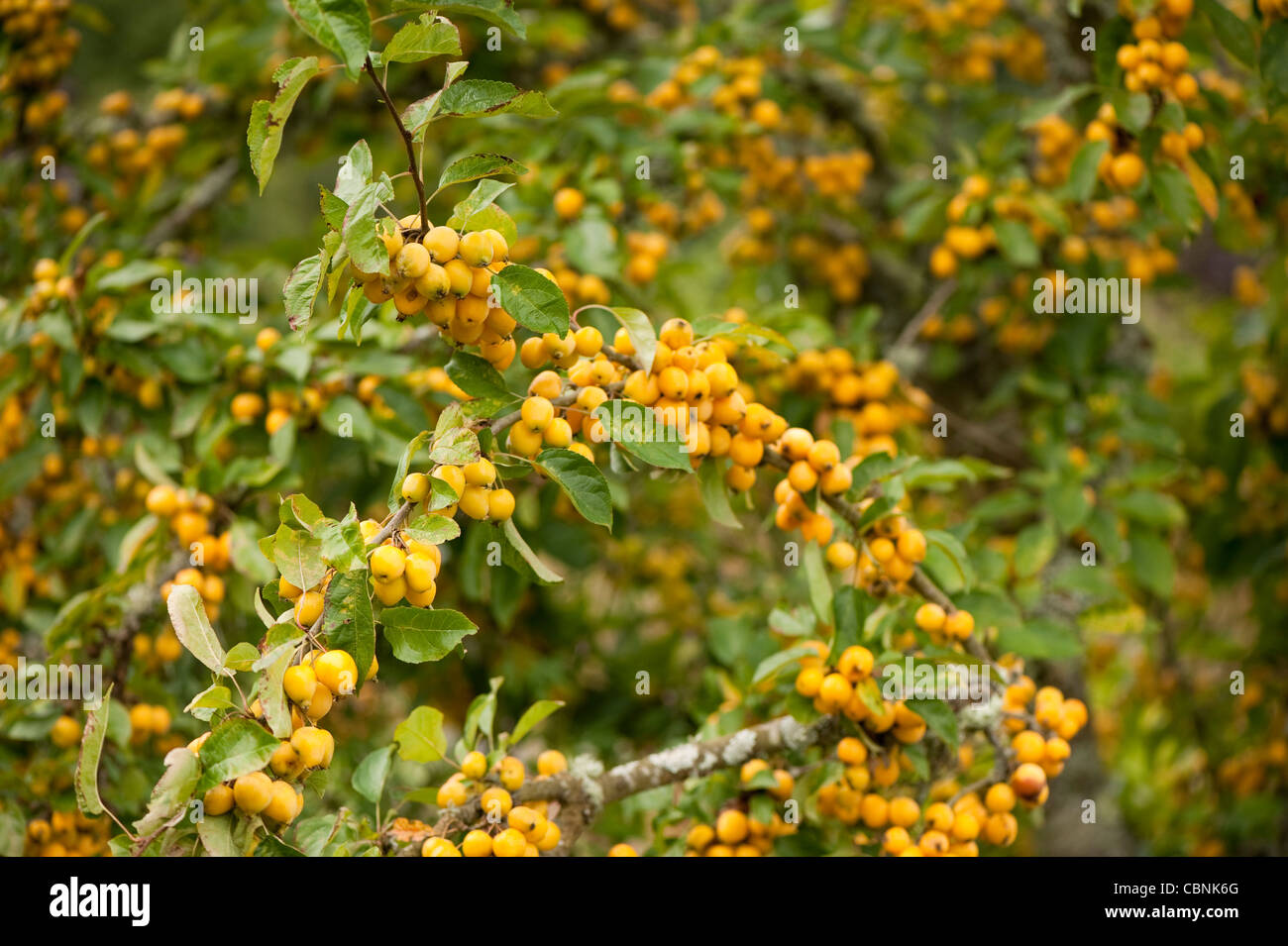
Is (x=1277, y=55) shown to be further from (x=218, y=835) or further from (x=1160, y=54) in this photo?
(x=218, y=835)

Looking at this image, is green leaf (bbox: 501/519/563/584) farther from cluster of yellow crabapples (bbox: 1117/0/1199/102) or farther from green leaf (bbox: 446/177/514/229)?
cluster of yellow crabapples (bbox: 1117/0/1199/102)

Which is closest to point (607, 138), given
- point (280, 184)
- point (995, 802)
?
point (995, 802)

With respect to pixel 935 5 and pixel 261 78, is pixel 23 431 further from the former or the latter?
pixel 935 5

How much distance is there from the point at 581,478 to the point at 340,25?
0.56 metres

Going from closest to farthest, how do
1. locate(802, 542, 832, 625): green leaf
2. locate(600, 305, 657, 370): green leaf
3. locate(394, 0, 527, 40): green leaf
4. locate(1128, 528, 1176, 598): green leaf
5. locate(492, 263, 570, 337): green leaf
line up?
locate(394, 0, 527, 40): green leaf
locate(492, 263, 570, 337): green leaf
locate(600, 305, 657, 370): green leaf
locate(802, 542, 832, 625): green leaf
locate(1128, 528, 1176, 598): green leaf

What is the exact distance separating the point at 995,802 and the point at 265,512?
1527 mm

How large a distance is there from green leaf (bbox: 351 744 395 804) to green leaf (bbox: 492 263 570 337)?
0.71 meters

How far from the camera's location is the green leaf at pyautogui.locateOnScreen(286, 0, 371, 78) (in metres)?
0.94

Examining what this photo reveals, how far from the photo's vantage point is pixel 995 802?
1454 millimetres

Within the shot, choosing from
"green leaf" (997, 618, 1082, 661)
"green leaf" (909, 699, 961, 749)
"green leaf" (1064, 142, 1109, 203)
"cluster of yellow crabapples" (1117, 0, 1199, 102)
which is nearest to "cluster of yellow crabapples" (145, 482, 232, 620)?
"green leaf" (909, 699, 961, 749)

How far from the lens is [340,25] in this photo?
95 cm

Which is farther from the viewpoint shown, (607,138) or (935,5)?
(935,5)

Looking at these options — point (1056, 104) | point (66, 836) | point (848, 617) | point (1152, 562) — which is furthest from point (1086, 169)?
point (66, 836)

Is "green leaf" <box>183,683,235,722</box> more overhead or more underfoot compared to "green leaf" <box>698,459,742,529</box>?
more underfoot
